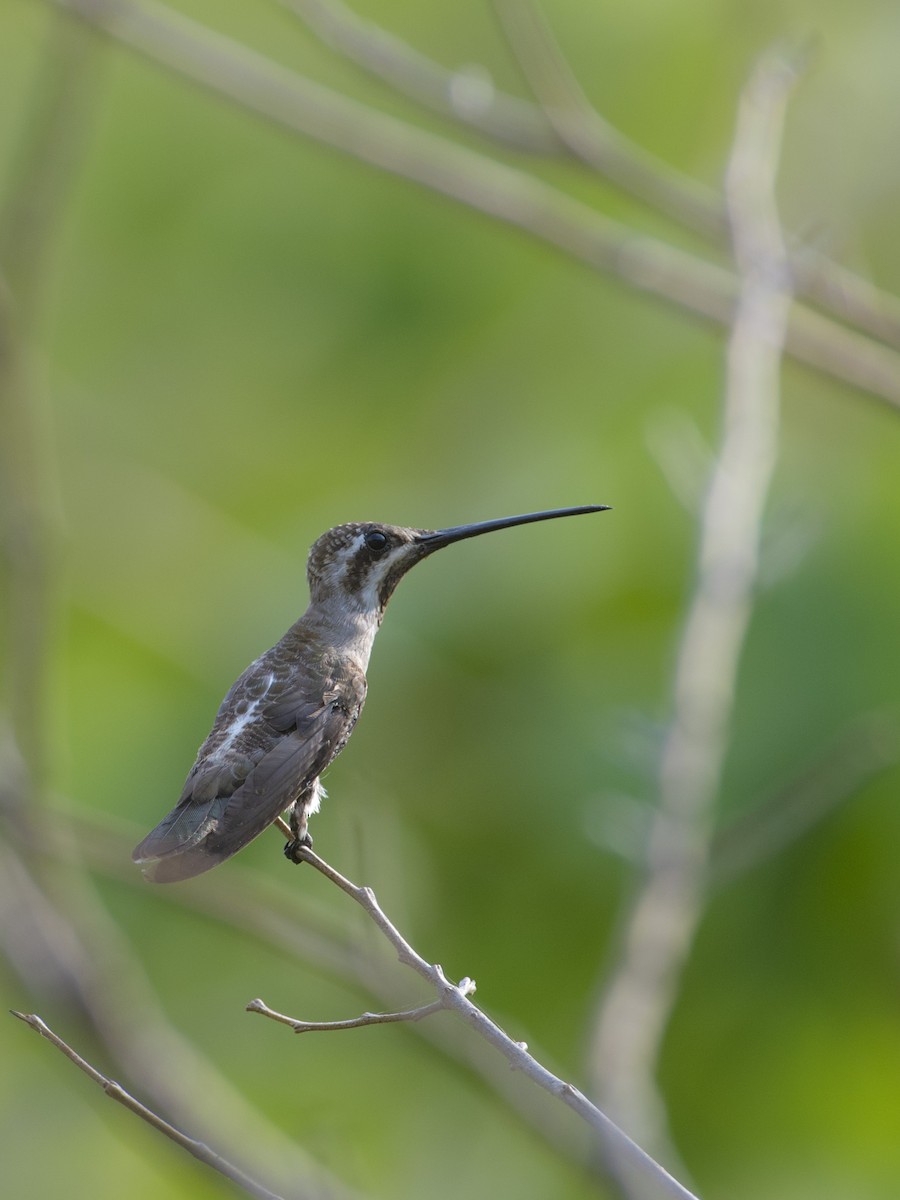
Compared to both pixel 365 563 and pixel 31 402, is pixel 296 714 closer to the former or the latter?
pixel 365 563

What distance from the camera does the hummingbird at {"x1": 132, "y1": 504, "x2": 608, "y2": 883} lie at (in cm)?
89

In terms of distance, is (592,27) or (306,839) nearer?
(306,839)

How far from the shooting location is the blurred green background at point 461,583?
4.17m

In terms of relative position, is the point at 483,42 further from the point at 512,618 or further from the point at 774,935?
the point at 774,935

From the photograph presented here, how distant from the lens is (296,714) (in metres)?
1.02

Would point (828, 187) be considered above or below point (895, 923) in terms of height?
above

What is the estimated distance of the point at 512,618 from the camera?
476cm

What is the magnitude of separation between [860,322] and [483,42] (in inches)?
143

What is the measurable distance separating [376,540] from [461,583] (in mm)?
3585

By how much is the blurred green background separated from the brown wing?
1684mm

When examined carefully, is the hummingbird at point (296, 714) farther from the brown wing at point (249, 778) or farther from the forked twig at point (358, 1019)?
the forked twig at point (358, 1019)

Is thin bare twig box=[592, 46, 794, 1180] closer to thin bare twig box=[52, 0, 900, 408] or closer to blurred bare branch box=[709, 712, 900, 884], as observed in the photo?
blurred bare branch box=[709, 712, 900, 884]

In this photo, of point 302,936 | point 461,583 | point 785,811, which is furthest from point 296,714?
point 461,583

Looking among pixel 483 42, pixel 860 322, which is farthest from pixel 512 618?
pixel 483 42
